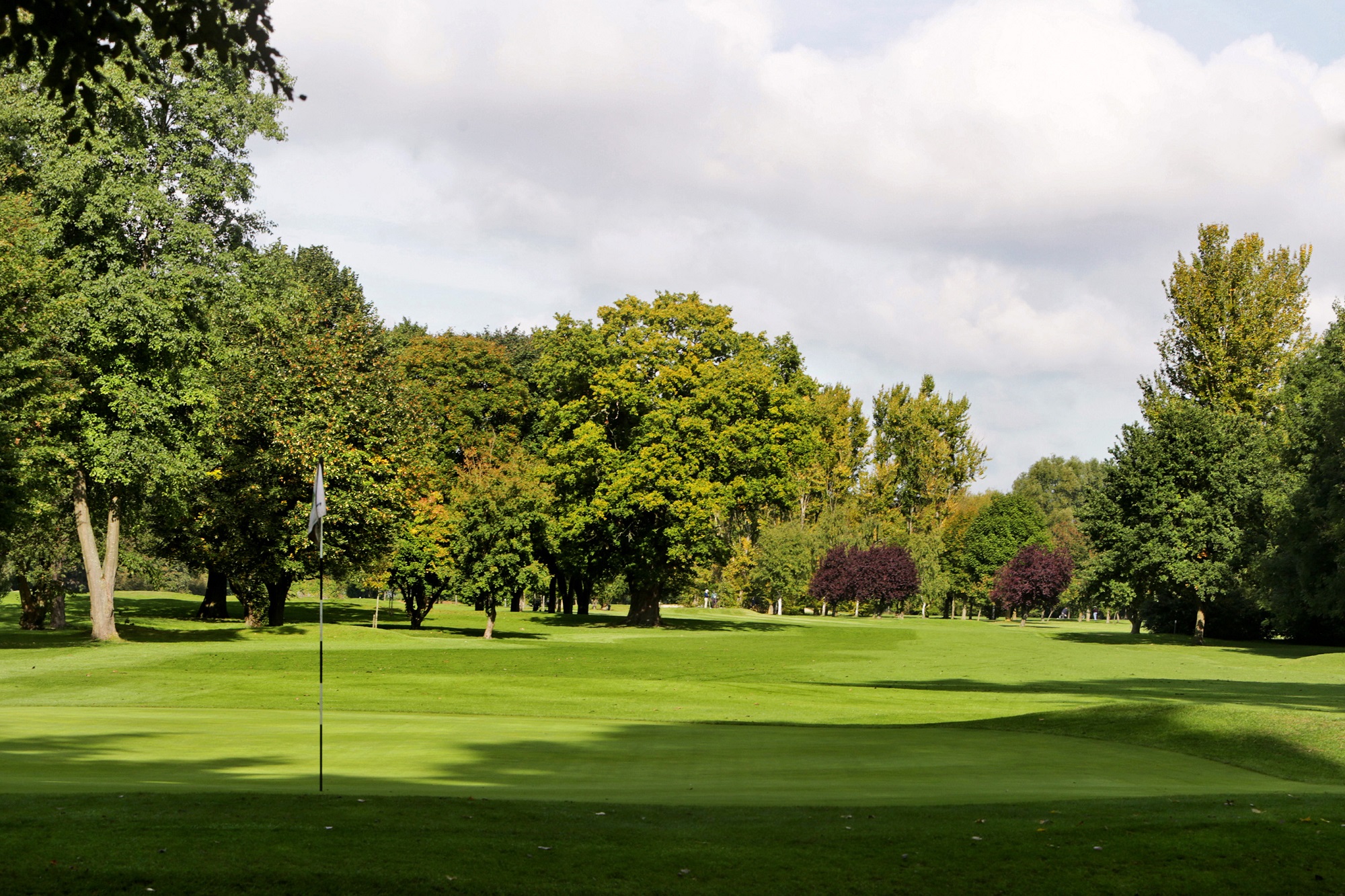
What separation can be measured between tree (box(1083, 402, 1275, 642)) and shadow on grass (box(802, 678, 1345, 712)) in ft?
86.7

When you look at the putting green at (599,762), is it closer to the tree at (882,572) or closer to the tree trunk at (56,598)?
the tree trunk at (56,598)

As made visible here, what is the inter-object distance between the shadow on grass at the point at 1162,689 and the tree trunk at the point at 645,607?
30.9 m

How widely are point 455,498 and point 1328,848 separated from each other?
37192mm

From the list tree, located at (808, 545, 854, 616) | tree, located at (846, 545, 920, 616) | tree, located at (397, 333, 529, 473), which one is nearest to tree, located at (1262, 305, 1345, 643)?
tree, located at (846, 545, 920, 616)

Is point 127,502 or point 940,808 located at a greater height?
point 127,502

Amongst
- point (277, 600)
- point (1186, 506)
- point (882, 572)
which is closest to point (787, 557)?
point (882, 572)

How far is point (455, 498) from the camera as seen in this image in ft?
143

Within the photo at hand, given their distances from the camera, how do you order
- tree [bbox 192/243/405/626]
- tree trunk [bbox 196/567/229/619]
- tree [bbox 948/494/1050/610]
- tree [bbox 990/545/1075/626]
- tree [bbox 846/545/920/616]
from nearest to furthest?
tree [bbox 192/243/405/626] < tree trunk [bbox 196/567/229/619] < tree [bbox 846/545/920/616] < tree [bbox 990/545/1075/626] < tree [bbox 948/494/1050/610]

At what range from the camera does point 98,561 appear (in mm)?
38938

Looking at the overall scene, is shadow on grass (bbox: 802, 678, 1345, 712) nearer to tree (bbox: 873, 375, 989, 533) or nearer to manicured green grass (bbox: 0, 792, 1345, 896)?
manicured green grass (bbox: 0, 792, 1345, 896)

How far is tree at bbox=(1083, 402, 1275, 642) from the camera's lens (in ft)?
196

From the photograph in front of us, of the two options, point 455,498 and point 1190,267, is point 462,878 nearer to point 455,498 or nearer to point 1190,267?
point 455,498

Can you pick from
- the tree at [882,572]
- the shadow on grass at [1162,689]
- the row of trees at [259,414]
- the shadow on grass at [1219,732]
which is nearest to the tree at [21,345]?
the row of trees at [259,414]

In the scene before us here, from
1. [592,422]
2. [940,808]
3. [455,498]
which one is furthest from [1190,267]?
[940,808]
